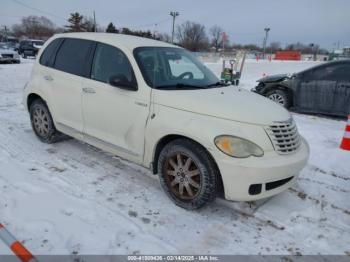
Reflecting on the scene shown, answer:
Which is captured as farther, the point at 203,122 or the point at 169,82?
the point at 169,82

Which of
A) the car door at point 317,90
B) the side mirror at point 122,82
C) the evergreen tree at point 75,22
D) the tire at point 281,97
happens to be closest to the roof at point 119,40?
the side mirror at point 122,82

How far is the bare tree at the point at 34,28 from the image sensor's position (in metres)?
80.6

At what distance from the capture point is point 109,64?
12.8 feet

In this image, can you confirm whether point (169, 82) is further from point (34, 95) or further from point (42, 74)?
point (34, 95)

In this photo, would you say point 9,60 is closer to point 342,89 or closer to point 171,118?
point 342,89

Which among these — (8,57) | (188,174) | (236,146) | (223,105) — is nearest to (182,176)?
(188,174)

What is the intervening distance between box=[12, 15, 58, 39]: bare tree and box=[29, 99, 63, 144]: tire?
8354 centimetres

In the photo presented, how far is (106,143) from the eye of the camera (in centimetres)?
395

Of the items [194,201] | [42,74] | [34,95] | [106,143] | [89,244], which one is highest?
[42,74]

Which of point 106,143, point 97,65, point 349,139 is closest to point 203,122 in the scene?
point 106,143

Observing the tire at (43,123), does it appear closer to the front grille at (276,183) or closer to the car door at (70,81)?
the car door at (70,81)

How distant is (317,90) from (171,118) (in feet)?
21.0

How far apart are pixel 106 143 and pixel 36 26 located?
316 feet

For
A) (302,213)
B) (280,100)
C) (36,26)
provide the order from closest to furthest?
(302,213) < (280,100) < (36,26)
